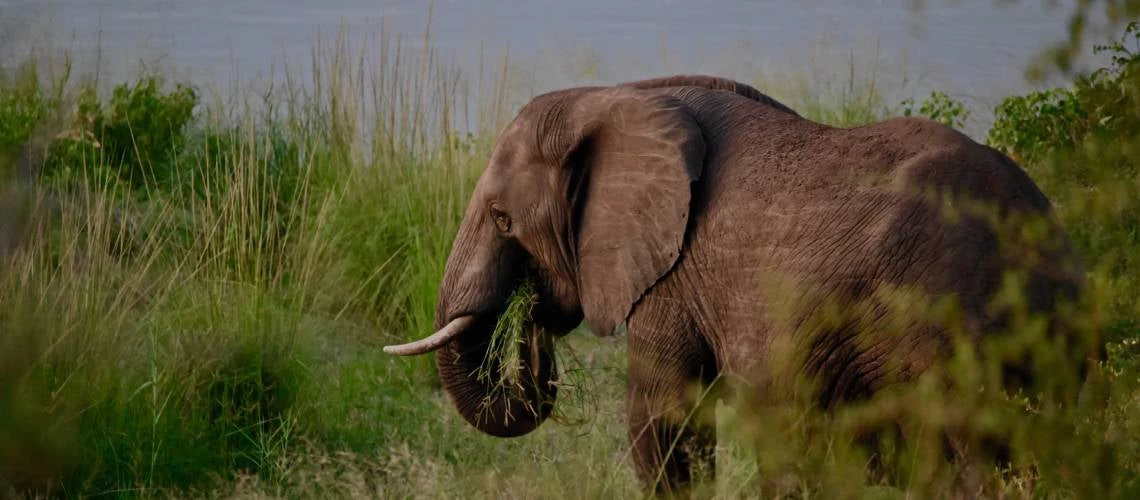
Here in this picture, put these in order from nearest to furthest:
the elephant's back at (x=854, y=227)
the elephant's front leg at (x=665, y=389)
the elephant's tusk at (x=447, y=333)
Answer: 1. the elephant's back at (x=854, y=227)
2. the elephant's front leg at (x=665, y=389)
3. the elephant's tusk at (x=447, y=333)

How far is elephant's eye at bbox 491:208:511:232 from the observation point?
5.12 metres

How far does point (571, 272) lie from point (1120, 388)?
268 centimetres

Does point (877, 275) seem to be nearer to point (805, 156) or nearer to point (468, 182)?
point (805, 156)

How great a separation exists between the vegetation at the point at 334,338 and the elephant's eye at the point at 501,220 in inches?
10.8

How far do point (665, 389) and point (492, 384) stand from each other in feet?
2.75

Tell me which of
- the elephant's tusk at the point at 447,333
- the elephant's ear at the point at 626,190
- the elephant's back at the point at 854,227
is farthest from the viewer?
the elephant's tusk at the point at 447,333

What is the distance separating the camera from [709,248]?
4633mm

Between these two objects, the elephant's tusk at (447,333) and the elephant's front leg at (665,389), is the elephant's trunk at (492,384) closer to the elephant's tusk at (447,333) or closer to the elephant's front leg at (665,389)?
the elephant's tusk at (447,333)

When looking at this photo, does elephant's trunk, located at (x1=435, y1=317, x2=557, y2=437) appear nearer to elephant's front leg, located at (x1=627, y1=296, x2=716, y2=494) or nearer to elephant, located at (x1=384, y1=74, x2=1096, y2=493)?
elephant, located at (x1=384, y1=74, x2=1096, y2=493)

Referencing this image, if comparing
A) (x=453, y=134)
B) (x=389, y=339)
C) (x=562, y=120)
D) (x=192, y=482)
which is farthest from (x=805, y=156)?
(x=453, y=134)

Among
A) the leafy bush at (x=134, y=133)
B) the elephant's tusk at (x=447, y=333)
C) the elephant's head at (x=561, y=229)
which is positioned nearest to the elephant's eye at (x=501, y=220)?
the elephant's head at (x=561, y=229)

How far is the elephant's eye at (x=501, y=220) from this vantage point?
5125mm

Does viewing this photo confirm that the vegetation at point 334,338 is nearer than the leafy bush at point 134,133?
Yes

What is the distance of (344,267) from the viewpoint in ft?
26.1
